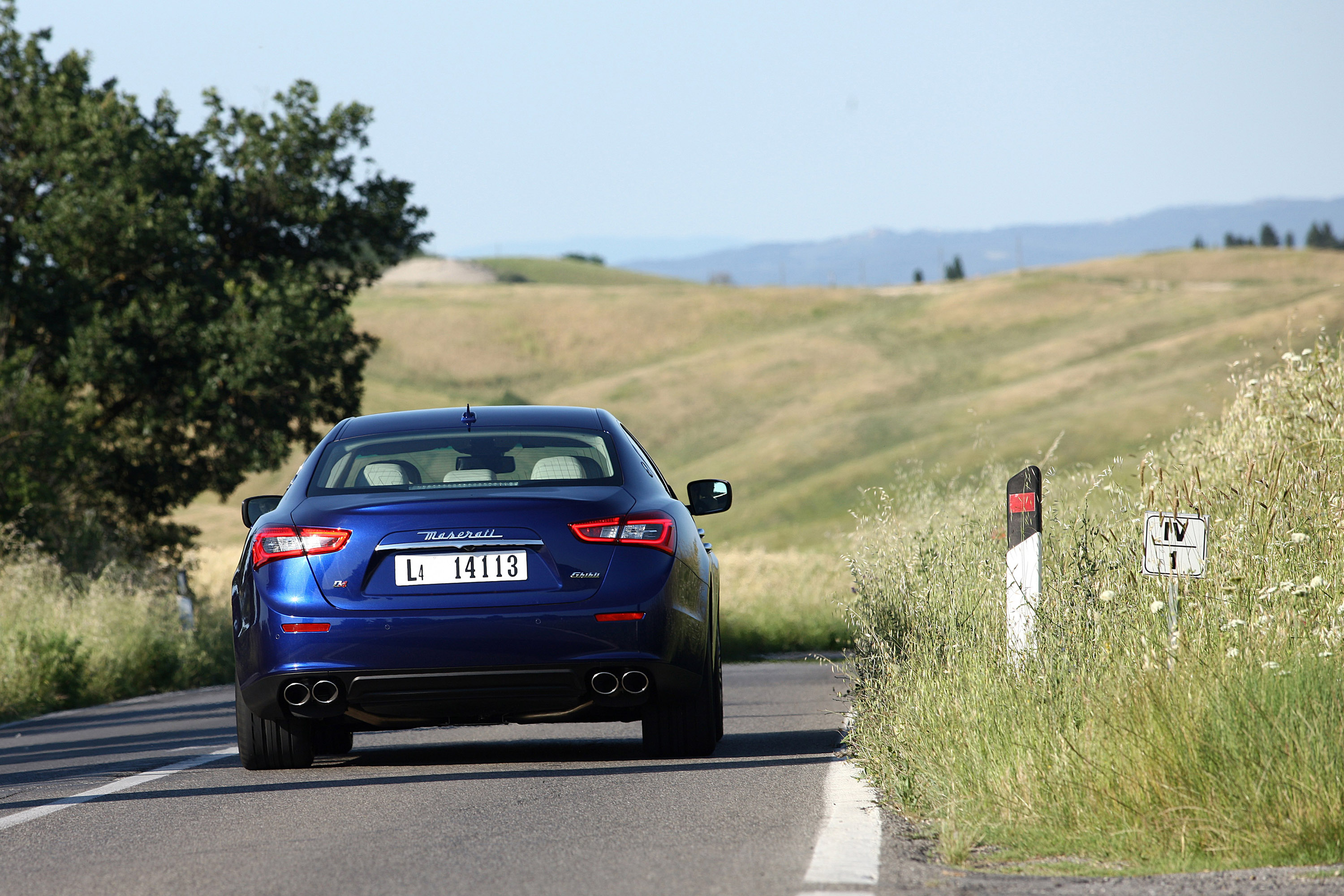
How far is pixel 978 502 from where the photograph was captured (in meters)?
13.5

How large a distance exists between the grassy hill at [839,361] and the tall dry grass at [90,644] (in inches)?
1736

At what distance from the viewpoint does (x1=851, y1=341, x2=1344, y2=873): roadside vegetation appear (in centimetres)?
550

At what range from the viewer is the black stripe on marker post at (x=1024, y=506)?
291 inches

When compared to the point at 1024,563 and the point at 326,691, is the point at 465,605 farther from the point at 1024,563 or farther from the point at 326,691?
the point at 1024,563

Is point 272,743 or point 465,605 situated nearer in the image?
point 465,605

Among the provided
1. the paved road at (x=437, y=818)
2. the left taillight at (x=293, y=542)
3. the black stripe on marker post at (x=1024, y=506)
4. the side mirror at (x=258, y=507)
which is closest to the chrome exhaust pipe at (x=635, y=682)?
the paved road at (x=437, y=818)

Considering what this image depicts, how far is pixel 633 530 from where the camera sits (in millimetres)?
7500

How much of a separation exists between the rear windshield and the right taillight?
1.10 feet

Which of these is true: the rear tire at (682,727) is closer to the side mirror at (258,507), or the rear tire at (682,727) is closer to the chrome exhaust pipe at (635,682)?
the chrome exhaust pipe at (635,682)

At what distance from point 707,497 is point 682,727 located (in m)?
1.26

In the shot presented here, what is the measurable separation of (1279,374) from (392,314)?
125 m

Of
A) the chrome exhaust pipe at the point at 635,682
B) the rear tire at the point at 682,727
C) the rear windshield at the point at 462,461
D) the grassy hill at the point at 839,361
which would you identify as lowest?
the grassy hill at the point at 839,361

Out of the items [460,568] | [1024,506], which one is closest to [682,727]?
[460,568]

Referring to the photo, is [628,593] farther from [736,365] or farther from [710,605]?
[736,365]
